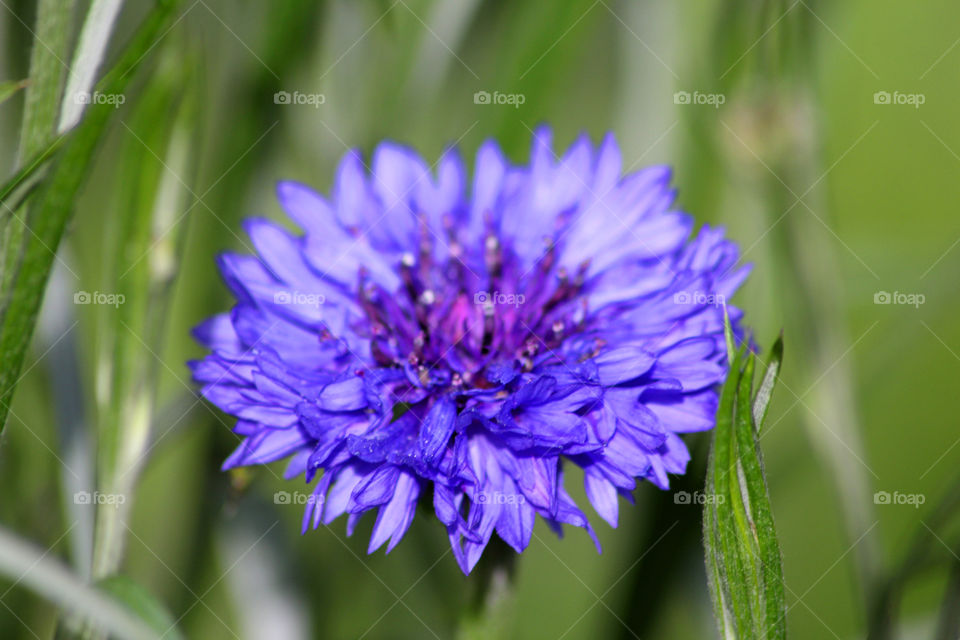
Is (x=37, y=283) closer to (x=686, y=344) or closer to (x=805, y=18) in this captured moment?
(x=686, y=344)

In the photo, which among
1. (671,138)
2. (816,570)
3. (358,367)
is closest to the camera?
(358,367)

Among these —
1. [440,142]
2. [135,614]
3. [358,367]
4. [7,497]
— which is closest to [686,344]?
[358,367]

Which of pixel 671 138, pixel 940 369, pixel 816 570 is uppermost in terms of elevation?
pixel 671 138

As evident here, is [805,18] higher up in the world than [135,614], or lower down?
higher up

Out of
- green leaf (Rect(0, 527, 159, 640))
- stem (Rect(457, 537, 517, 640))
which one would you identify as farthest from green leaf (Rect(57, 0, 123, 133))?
stem (Rect(457, 537, 517, 640))

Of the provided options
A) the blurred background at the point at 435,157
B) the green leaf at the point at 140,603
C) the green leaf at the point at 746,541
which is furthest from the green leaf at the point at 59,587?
the green leaf at the point at 746,541

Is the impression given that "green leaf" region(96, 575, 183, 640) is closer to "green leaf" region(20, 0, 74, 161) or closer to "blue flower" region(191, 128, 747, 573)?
"blue flower" region(191, 128, 747, 573)
